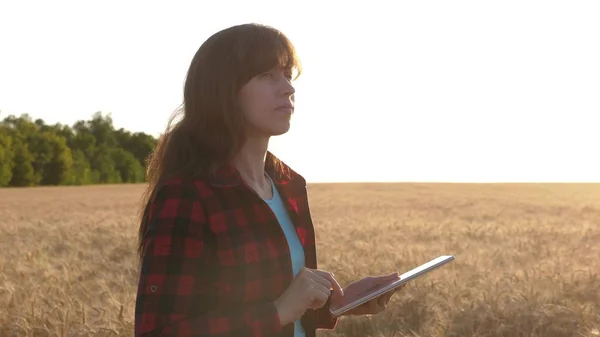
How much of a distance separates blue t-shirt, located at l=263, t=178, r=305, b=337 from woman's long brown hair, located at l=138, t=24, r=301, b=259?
195 millimetres

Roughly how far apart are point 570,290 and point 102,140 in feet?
173

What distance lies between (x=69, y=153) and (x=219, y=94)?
159 ft

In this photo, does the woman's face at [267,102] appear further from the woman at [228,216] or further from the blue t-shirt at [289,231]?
the blue t-shirt at [289,231]

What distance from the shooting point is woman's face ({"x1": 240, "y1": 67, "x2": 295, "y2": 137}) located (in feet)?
5.46

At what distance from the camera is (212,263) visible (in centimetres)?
155

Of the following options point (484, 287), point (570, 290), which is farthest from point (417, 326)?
point (570, 290)

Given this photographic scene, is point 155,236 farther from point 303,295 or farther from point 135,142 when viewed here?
point 135,142

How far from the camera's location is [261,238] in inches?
64.0

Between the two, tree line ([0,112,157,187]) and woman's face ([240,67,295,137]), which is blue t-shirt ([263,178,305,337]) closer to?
woman's face ([240,67,295,137])

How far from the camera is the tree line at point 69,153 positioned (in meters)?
46.2

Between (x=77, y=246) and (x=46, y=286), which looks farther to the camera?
(x=77, y=246)

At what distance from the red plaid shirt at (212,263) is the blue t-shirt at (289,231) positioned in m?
0.09

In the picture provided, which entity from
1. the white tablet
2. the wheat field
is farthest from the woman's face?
the wheat field

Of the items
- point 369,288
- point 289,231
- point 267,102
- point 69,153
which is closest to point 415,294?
point 369,288
